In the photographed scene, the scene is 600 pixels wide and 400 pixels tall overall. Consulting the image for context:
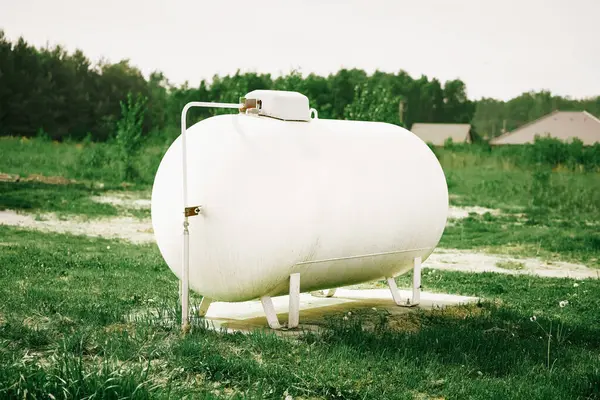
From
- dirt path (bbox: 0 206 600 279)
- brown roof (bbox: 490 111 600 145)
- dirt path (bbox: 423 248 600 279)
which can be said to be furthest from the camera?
brown roof (bbox: 490 111 600 145)

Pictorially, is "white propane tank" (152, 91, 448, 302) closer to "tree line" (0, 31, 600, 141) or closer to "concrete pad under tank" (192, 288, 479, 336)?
"concrete pad under tank" (192, 288, 479, 336)

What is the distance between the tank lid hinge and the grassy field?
0.96 m

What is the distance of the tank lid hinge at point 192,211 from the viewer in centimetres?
694

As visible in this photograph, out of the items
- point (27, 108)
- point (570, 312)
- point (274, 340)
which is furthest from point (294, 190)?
point (27, 108)

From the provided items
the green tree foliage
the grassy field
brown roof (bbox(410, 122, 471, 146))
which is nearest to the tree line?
the green tree foliage

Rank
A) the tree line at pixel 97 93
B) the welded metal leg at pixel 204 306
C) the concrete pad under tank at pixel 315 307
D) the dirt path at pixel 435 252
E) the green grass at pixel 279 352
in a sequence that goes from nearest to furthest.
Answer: the green grass at pixel 279 352 → the concrete pad under tank at pixel 315 307 → the welded metal leg at pixel 204 306 → the dirt path at pixel 435 252 → the tree line at pixel 97 93

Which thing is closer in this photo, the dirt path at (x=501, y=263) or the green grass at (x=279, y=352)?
the green grass at (x=279, y=352)

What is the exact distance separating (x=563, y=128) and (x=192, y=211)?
59.6 meters

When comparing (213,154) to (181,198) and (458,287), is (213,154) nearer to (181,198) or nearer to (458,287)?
(181,198)

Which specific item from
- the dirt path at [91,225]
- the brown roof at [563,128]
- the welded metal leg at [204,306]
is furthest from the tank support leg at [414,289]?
the brown roof at [563,128]

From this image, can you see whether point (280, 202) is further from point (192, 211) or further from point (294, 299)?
point (294, 299)

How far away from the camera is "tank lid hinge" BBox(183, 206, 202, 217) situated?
6938mm

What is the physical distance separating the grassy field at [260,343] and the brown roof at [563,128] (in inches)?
2054

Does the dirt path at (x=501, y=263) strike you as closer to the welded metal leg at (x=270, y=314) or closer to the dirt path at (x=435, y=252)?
the dirt path at (x=435, y=252)
